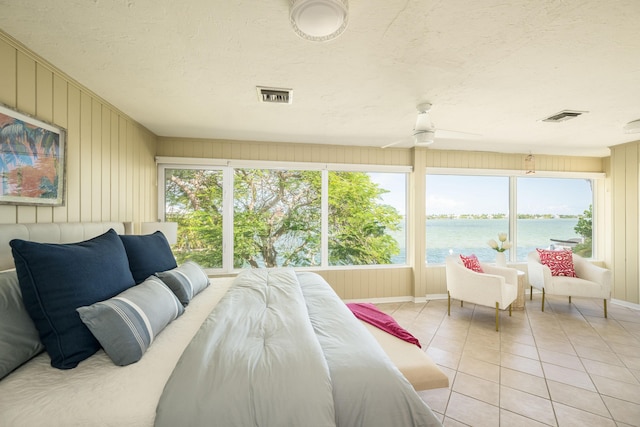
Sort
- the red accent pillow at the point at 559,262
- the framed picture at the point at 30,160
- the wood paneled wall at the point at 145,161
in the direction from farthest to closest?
the red accent pillow at the point at 559,262, the wood paneled wall at the point at 145,161, the framed picture at the point at 30,160

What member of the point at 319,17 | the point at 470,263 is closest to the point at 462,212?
the point at 470,263

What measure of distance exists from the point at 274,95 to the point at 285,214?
81.3 inches

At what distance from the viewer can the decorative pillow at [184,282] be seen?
1.95m

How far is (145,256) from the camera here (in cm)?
203

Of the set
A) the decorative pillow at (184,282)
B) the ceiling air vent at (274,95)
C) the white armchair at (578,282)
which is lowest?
the white armchair at (578,282)

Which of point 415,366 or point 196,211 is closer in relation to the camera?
point 415,366

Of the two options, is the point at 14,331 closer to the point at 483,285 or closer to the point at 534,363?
the point at 534,363

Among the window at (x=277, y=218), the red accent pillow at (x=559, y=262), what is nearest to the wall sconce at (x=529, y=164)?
the red accent pillow at (x=559, y=262)

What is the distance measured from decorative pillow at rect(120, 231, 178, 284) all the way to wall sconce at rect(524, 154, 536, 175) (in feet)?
18.1

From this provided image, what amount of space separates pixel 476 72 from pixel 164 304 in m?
2.71

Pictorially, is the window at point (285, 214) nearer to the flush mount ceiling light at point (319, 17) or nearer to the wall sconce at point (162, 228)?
the wall sconce at point (162, 228)

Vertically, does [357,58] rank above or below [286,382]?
above

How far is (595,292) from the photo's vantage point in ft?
11.5

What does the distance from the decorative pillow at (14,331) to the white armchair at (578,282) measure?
5.16 metres
